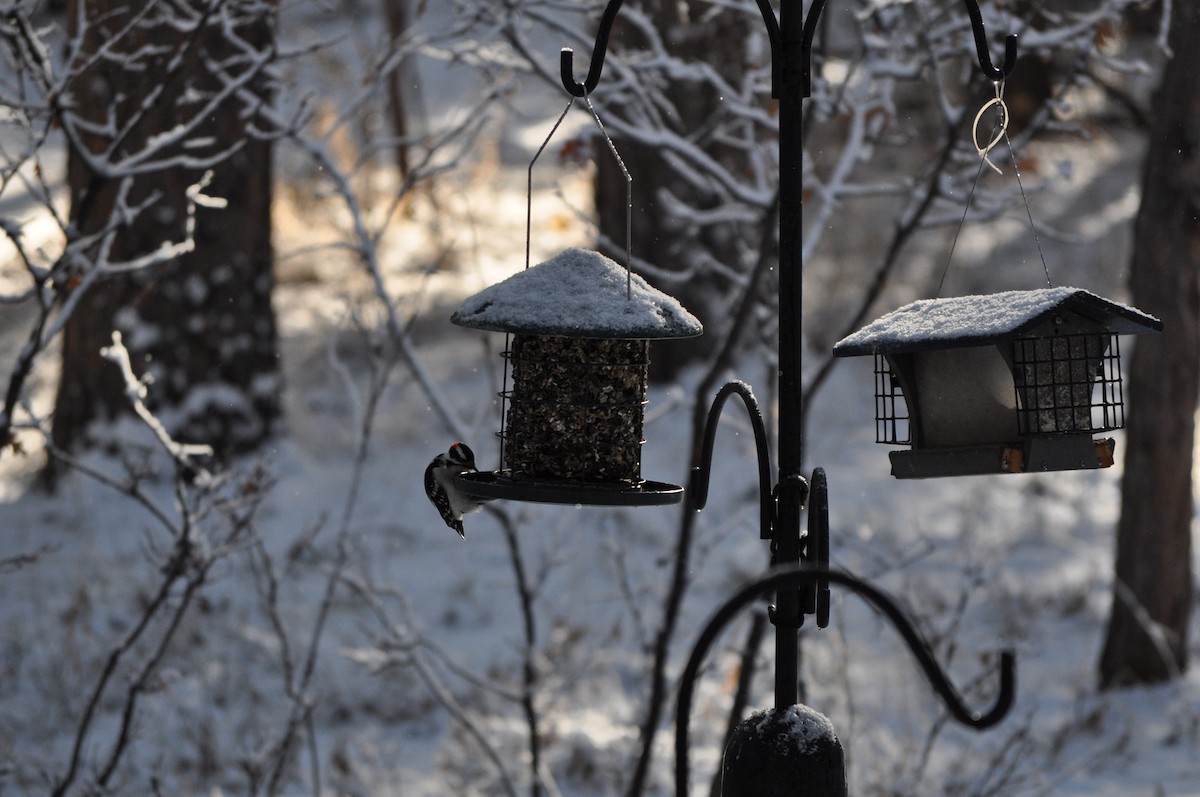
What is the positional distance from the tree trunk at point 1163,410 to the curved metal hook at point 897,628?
4769 mm

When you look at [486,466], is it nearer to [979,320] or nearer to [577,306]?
[577,306]

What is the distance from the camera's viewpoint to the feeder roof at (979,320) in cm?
222

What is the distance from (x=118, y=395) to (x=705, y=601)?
141 inches

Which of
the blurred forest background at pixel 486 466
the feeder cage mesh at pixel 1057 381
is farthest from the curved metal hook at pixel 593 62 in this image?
the blurred forest background at pixel 486 466

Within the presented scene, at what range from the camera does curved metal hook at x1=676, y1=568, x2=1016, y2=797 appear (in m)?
1.69

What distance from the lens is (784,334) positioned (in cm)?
207

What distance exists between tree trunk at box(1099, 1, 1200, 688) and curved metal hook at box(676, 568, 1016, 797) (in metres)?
4.77

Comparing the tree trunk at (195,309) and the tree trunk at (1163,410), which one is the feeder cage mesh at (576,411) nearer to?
the tree trunk at (1163,410)

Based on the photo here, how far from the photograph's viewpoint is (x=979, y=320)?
2.27m

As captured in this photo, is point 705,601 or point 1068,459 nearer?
point 1068,459

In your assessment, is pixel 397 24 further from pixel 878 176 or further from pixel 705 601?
pixel 705 601

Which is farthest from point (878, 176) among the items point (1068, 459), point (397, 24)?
point (1068, 459)

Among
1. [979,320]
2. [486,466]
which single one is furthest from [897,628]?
[486,466]

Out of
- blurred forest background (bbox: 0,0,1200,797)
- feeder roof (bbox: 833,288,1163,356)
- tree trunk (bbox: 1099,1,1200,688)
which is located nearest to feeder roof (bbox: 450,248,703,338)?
feeder roof (bbox: 833,288,1163,356)
